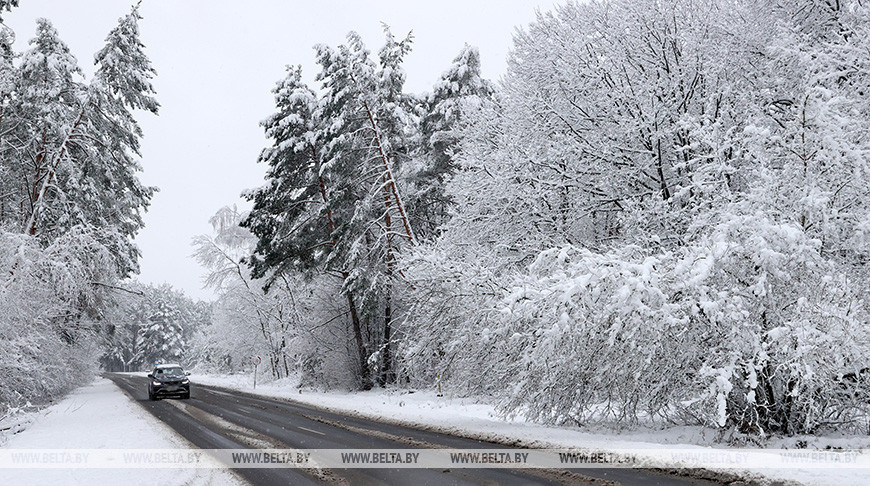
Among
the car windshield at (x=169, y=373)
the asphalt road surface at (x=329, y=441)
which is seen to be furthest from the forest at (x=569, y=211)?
the car windshield at (x=169, y=373)

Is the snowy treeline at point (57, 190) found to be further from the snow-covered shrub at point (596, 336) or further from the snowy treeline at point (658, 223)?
the snow-covered shrub at point (596, 336)

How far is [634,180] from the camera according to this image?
1309cm

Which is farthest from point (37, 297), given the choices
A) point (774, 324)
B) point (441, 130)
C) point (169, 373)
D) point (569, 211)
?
point (774, 324)

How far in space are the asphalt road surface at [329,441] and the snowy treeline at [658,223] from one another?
1.94 metres

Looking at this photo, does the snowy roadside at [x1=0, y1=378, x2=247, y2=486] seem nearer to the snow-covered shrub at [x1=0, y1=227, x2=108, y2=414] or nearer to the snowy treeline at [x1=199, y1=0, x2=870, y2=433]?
the snow-covered shrub at [x1=0, y1=227, x2=108, y2=414]

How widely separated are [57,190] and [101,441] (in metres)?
12.3

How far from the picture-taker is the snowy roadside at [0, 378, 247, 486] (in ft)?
24.8

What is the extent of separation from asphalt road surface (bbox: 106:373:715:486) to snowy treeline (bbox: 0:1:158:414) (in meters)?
4.33

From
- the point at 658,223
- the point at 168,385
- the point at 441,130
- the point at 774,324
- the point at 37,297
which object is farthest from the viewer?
the point at 441,130

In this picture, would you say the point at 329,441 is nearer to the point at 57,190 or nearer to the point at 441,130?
the point at 57,190

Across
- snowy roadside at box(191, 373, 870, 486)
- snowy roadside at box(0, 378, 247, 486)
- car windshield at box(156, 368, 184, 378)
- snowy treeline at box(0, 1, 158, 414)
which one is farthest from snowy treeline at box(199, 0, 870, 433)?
car windshield at box(156, 368, 184, 378)

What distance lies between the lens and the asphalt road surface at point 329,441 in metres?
6.86

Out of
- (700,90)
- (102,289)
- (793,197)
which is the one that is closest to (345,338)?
(102,289)

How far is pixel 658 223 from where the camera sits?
38.1ft
